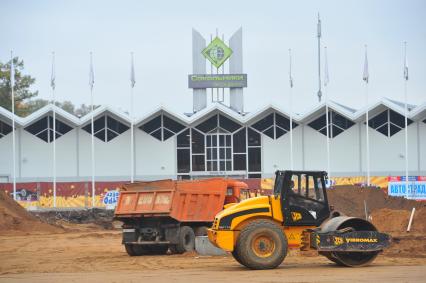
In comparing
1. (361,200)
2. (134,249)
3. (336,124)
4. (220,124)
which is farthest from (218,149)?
(134,249)

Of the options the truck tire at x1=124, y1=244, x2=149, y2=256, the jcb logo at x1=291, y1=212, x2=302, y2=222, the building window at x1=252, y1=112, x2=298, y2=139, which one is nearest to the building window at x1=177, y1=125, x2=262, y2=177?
the building window at x1=252, y1=112, x2=298, y2=139

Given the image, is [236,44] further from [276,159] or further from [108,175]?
[108,175]

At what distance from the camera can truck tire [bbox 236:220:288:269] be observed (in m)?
18.4

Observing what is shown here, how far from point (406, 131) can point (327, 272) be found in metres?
45.5

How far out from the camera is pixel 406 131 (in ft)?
203

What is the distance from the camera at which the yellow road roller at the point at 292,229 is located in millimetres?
18500

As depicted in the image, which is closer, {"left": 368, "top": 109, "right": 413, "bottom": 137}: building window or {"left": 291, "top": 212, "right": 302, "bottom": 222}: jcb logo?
{"left": 291, "top": 212, "right": 302, "bottom": 222}: jcb logo

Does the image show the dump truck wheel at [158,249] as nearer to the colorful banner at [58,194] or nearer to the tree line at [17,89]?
the colorful banner at [58,194]

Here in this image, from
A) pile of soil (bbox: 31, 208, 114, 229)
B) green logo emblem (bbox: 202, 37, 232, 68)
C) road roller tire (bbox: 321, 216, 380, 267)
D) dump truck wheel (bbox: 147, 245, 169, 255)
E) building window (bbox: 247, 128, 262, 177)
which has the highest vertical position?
green logo emblem (bbox: 202, 37, 232, 68)

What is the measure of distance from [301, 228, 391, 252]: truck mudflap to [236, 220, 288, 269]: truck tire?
28.4 inches

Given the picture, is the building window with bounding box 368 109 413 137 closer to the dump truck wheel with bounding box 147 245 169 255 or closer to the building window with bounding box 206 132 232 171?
the building window with bounding box 206 132 232 171

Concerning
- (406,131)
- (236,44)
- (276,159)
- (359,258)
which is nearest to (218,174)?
(276,159)

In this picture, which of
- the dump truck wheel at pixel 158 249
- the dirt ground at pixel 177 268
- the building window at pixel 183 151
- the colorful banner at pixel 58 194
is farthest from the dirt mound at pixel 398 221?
the building window at pixel 183 151

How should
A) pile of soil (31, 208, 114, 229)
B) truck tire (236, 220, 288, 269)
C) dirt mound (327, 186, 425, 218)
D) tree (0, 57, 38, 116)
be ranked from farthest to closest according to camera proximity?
tree (0, 57, 38, 116) < pile of soil (31, 208, 114, 229) < dirt mound (327, 186, 425, 218) < truck tire (236, 220, 288, 269)
